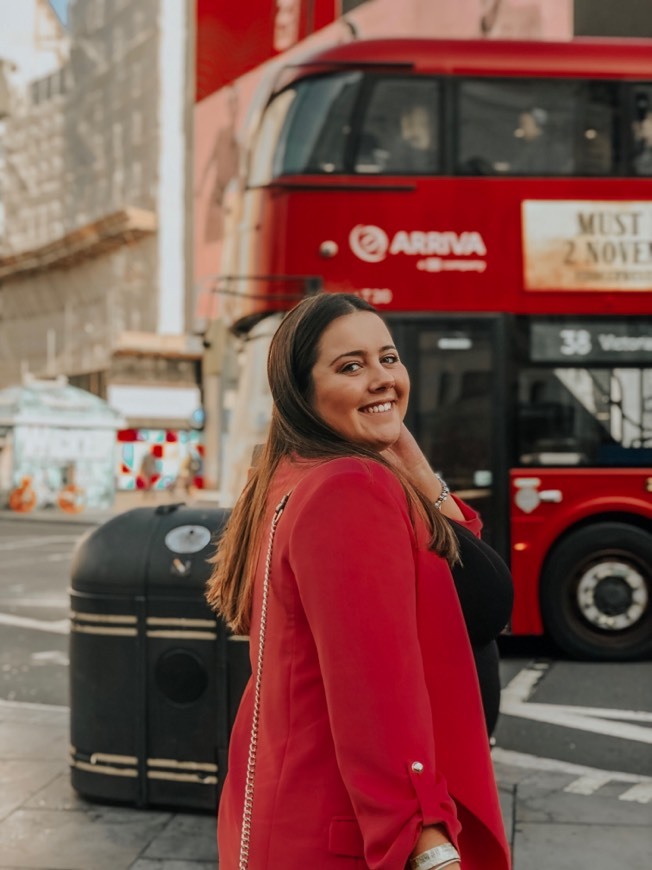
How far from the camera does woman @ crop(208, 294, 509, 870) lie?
1.46 metres

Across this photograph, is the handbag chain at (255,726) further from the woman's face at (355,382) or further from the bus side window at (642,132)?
the bus side window at (642,132)

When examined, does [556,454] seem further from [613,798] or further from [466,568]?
[466,568]

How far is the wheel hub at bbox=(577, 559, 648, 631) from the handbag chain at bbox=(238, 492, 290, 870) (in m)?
6.97

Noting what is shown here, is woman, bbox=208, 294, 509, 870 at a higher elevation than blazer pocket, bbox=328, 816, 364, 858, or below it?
higher

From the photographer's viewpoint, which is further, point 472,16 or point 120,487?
point 120,487

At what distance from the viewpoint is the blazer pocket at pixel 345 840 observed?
58.7 inches

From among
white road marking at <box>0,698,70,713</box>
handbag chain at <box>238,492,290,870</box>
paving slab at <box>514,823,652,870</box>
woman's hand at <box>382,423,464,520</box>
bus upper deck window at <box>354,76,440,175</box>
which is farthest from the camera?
bus upper deck window at <box>354,76,440,175</box>

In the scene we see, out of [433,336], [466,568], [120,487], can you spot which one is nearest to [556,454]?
[433,336]

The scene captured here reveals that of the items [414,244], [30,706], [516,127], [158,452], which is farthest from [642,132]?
[158,452]

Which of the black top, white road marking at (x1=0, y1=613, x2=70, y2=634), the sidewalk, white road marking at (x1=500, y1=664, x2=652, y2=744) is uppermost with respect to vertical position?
the black top

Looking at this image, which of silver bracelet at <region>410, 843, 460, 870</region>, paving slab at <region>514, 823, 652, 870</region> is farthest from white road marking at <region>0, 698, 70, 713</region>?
silver bracelet at <region>410, 843, 460, 870</region>

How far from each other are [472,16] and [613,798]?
29038mm

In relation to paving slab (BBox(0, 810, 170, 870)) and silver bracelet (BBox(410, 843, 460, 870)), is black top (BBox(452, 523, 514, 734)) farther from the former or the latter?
paving slab (BBox(0, 810, 170, 870))

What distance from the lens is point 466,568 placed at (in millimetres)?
1815
